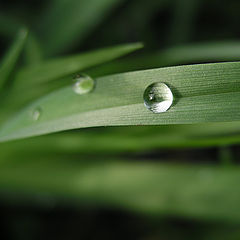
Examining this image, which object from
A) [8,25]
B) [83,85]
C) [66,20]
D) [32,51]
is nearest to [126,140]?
[83,85]

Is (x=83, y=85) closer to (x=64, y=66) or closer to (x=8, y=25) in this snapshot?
(x=64, y=66)

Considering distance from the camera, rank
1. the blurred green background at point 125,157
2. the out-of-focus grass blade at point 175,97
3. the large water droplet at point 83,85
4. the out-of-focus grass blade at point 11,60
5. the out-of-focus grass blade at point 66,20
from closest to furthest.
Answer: the out-of-focus grass blade at point 175,97 < the large water droplet at point 83,85 < the out-of-focus grass blade at point 11,60 < the blurred green background at point 125,157 < the out-of-focus grass blade at point 66,20

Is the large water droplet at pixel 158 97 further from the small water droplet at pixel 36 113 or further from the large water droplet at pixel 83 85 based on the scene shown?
the small water droplet at pixel 36 113

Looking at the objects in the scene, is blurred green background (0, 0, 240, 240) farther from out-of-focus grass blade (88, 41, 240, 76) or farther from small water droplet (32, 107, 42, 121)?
small water droplet (32, 107, 42, 121)

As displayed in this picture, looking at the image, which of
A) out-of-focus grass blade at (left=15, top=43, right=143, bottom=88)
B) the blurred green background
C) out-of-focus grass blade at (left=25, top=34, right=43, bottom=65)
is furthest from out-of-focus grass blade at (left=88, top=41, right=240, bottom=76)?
out-of-focus grass blade at (left=25, top=34, right=43, bottom=65)

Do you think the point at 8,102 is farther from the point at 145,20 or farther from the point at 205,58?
the point at 145,20

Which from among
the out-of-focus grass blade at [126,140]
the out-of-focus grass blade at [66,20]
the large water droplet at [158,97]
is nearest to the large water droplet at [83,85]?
the large water droplet at [158,97]
